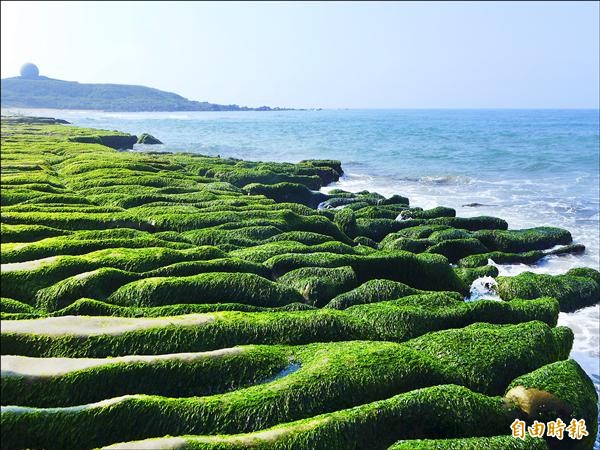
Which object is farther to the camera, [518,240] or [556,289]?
[518,240]

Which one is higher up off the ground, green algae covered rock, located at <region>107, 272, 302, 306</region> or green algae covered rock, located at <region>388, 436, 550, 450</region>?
green algae covered rock, located at <region>107, 272, 302, 306</region>

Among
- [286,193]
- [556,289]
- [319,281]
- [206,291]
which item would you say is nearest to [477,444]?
[319,281]

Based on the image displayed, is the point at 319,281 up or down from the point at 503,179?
up

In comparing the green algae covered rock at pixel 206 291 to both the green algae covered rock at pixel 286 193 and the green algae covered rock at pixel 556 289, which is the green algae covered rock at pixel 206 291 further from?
the green algae covered rock at pixel 286 193

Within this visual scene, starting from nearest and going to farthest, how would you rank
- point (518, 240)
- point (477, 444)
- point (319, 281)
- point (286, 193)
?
point (477, 444)
point (319, 281)
point (518, 240)
point (286, 193)

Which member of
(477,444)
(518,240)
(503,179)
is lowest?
(503,179)

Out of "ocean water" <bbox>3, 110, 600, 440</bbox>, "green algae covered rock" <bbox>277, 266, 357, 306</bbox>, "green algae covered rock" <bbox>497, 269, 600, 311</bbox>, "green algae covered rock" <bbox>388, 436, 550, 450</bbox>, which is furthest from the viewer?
"ocean water" <bbox>3, 110, 600, 440</bbox>

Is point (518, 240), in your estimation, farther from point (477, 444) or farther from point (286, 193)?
point (477, 444)

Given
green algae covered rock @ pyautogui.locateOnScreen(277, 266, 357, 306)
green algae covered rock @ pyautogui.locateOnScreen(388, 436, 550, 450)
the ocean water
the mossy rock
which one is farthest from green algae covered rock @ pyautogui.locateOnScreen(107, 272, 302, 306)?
the mossy rock

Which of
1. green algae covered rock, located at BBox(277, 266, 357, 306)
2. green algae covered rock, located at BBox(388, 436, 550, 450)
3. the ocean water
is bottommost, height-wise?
the ocean water

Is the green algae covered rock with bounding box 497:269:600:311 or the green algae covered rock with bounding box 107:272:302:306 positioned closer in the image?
the green algae covered rock with bounding box 107:272:302:306

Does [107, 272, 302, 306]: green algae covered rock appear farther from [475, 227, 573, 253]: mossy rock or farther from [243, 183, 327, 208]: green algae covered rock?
[243, 183, 327, 208]: green algae covered rock

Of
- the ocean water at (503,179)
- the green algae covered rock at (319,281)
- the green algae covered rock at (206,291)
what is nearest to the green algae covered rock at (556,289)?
the ocean water at (503,179)

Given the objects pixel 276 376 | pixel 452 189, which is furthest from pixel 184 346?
pixel 452 189
